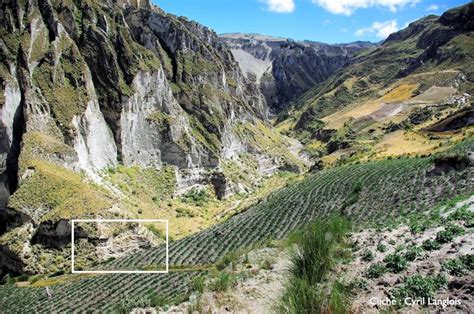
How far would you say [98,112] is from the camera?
6306cm

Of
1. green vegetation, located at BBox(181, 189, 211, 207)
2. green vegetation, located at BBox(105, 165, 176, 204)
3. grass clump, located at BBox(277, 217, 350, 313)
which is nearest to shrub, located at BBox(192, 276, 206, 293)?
grass clump, located at BBox(277, 217, 350, 313)

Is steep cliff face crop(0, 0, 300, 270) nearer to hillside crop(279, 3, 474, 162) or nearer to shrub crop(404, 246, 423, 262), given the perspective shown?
hillside crop(279, 3, 474, 162)

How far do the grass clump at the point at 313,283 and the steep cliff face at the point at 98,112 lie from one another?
3877 cm

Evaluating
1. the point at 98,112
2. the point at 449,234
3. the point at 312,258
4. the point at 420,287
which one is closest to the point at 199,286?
the point at 420,287

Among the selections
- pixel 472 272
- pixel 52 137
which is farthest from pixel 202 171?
pixel 472 272

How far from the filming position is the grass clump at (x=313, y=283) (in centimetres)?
630

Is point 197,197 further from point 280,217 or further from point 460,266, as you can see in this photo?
point 460,266

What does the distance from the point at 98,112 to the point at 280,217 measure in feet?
111

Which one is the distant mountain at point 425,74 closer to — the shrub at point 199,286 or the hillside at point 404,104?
the hillside at point 404,104

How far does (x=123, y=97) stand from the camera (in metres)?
67.2

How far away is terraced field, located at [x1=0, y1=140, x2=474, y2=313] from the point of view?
99.4 feet

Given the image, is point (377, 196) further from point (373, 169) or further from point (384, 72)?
point (384, 72)

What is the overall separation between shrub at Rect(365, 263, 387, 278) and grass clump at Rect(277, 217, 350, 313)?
4.41 m

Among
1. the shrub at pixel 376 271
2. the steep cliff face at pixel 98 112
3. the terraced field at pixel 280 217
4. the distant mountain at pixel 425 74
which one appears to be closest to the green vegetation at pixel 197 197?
the steep cliff face at pixel 98 112
